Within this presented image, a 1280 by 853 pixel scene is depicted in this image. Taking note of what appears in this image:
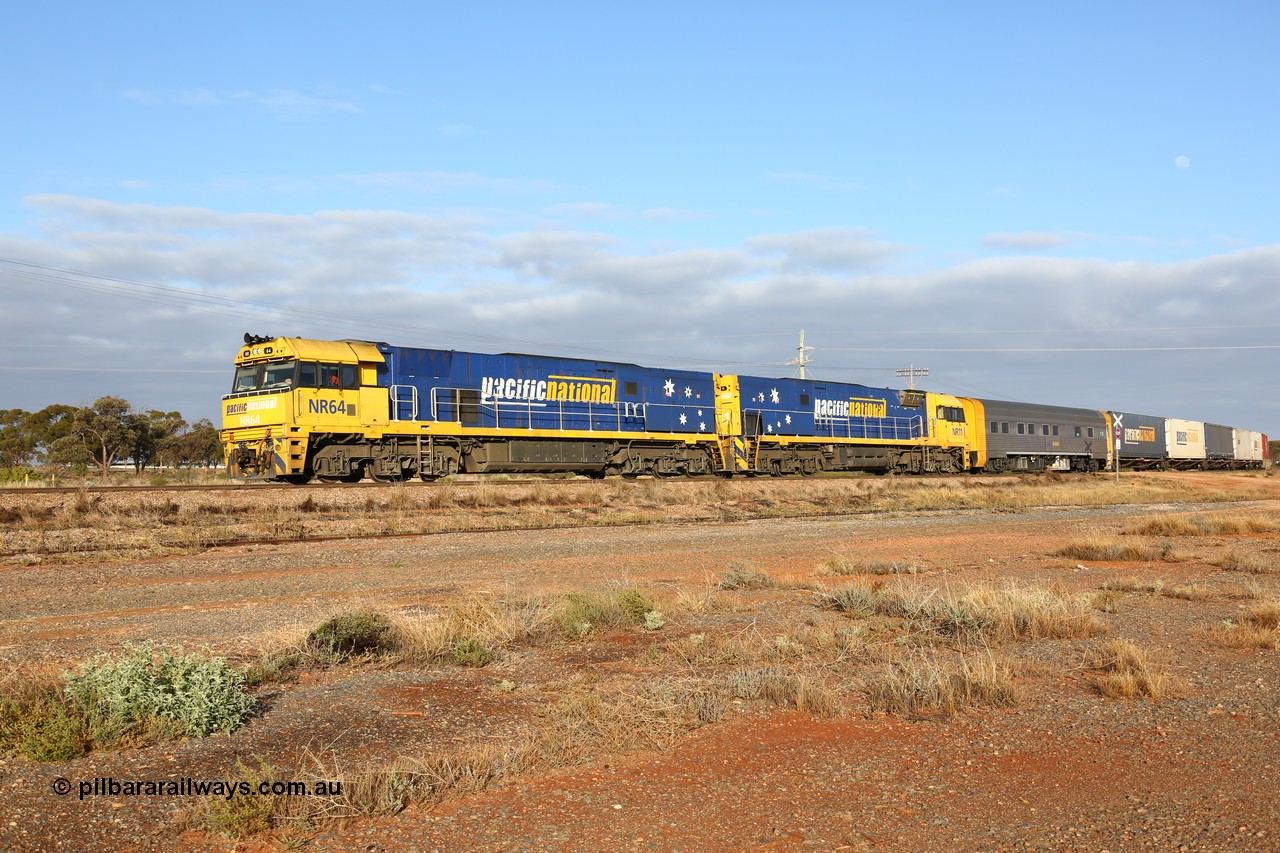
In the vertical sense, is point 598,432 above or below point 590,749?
above

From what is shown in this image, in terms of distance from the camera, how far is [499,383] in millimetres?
27469

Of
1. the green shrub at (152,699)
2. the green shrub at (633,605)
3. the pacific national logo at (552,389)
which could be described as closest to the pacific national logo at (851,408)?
the pacific national logo at (552,389)

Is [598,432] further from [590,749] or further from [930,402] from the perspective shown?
[590,749]

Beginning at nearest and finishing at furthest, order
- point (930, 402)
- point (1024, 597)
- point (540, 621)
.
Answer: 1. point (540, 621)
2. point (1024, 597)
3. point (930, 402)

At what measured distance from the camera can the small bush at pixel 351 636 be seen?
8.03 m

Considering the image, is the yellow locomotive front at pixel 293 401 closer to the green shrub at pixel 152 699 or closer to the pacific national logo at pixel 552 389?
the pacific national logo at pixel 552 389

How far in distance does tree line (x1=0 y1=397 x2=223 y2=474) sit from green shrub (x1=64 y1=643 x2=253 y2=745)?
66.8 metres

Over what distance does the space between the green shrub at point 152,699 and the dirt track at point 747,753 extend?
166 mm

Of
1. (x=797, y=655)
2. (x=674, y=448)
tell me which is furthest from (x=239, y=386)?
(x=797, y=655)

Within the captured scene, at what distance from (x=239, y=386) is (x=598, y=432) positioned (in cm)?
1092

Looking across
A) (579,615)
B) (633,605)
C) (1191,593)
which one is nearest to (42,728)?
(579,615)

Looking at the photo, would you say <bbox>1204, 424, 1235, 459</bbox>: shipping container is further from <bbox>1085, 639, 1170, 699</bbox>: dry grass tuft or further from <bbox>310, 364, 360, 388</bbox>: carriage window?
<bbox>1085, 639, 1170, 699</bbox>: dry grass tuft

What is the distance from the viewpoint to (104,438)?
6588cm

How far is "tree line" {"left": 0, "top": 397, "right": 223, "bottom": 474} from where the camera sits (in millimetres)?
67688
